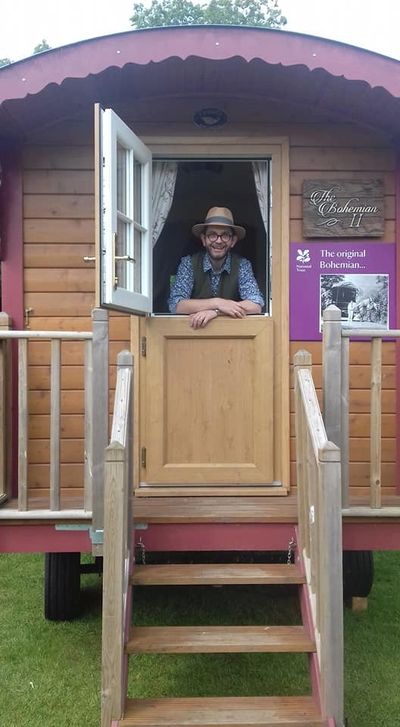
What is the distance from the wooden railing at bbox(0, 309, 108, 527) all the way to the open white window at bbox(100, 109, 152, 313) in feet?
0.86

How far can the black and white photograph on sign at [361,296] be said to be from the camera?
4.26m

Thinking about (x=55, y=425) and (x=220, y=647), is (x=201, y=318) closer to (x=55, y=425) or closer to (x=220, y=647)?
(x=55, y=425)

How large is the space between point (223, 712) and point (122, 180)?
2.61 m

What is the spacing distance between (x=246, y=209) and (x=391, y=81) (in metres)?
1.37

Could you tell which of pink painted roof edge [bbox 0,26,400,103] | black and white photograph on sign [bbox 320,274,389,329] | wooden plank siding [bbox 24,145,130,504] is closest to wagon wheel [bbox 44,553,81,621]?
wooden plank siding [bbox 24,145,130,504]

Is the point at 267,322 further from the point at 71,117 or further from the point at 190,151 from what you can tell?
the point at 71,117

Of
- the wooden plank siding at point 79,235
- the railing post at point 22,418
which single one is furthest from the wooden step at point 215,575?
the wooden plank siding at point 79,235

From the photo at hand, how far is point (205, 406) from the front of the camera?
4.16 metres

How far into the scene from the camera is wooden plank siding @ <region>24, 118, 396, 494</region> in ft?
13.8

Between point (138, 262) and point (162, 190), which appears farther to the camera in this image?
point (162, 190)

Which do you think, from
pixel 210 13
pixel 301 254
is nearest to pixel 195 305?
pixel 301 254

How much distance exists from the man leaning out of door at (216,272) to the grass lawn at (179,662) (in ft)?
6.71

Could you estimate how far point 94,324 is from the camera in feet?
10.7

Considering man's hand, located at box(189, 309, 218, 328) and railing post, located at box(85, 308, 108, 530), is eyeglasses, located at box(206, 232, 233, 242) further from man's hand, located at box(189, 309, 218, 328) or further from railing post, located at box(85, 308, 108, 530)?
railing post, located at box(85, 308, 108, 530)
